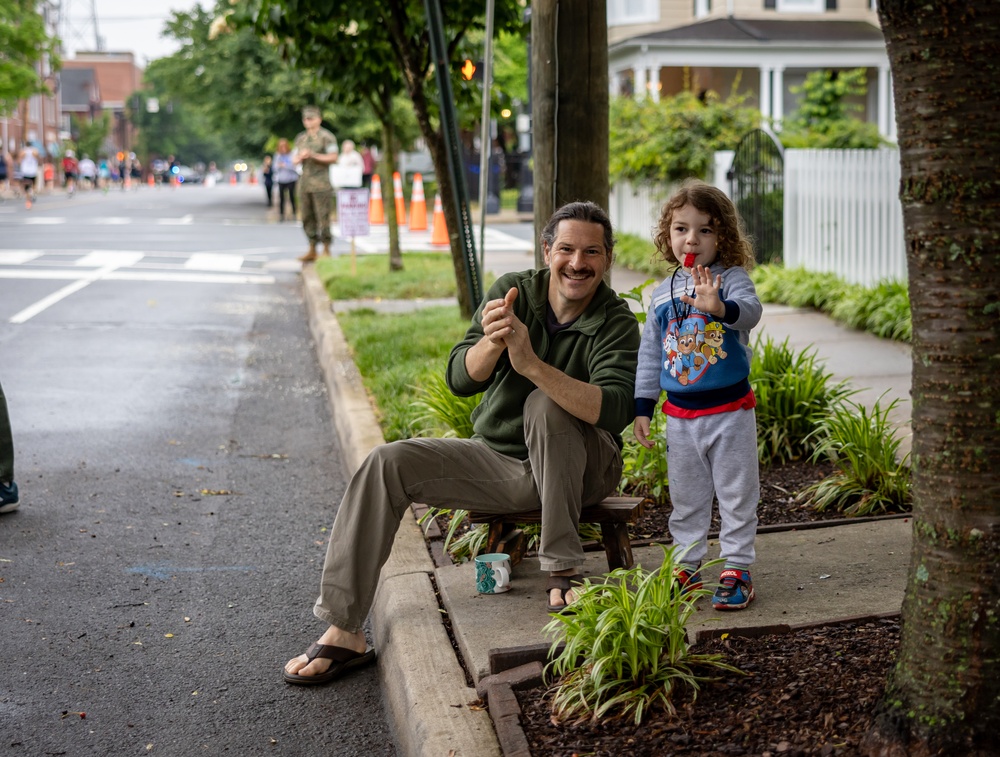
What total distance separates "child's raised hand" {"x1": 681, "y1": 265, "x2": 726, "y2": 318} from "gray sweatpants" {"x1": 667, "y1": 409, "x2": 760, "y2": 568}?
1.20 feet

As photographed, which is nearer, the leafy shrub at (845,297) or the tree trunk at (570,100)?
the tree trunk at (570,100)

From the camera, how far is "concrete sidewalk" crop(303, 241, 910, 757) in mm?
3293

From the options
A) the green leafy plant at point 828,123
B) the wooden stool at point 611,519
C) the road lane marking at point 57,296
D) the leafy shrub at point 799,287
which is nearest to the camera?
the wooden stool at point 611,519

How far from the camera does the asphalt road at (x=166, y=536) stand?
361cm

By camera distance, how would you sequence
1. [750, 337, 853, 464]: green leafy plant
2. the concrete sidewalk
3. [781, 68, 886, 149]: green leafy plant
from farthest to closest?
[781, 68, 886, 149]: green leafy plant, [750, 337, 853, 464]: green leafy plant, the concrete sidewalk

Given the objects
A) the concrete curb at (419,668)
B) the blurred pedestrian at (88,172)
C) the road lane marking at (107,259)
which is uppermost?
the blurred pedestrian at (88,172)

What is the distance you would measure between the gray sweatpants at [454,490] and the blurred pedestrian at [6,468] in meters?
2.48

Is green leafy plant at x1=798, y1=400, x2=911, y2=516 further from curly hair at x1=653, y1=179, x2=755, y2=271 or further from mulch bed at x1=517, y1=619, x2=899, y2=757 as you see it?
mulch bed at x1=517, y1=619, x2=899, y2=757

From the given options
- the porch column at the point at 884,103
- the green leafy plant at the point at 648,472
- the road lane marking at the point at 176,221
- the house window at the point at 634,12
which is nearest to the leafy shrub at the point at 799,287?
the green leafy plant at the point at 648,472

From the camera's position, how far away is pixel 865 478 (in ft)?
16.9

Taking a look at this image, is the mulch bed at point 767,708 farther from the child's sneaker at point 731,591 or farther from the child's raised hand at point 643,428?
the child's raised hand at point 643,428

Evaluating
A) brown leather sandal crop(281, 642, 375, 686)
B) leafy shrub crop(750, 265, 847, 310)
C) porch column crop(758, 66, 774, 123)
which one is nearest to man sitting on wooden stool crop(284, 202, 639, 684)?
brown leather sandal crop(281, 642, 375, 686)

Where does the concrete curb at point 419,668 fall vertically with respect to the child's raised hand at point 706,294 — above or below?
below

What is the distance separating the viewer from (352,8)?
9.23 metres
